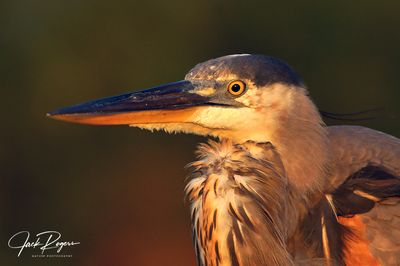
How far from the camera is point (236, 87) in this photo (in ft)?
8.80

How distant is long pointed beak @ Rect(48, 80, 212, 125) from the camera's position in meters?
2.71

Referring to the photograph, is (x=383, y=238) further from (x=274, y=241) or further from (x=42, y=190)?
(x=42, y=190)

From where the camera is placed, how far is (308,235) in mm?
2719

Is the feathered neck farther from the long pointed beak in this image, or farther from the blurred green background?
the blurred green background

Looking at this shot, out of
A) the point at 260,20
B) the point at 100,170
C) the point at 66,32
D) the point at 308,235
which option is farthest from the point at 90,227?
the point at 308,235

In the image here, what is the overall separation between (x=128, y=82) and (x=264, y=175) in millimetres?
3429

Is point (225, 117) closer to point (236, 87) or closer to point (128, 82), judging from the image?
point (236, 87)

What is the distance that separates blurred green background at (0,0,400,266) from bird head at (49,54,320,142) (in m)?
2.71

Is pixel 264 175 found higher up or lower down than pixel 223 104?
lower down

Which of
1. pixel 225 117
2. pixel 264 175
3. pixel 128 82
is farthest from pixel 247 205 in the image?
pixel 128 82

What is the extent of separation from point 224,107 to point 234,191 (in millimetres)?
271

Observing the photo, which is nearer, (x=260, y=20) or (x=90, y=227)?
(x=90, y=227)

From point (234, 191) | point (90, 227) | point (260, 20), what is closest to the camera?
point (234, 191)

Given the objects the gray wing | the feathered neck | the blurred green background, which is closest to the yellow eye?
the feathered neck
